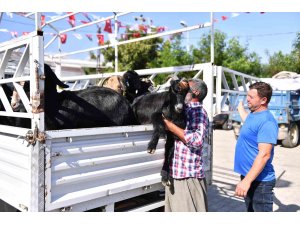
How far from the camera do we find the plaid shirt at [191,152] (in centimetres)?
252

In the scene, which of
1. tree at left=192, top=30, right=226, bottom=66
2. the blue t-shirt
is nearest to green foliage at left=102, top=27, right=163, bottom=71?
tree at left=192, top=30, right=226, bottom=66

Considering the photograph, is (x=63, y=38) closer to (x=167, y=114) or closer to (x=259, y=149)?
(x=167, y=114)

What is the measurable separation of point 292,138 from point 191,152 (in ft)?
31.7

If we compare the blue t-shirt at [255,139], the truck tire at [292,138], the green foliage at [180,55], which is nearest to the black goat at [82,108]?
the blue t-shirt at [255,139]

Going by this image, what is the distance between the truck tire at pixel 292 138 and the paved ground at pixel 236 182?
0.80 m

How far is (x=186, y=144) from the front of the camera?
2484mm

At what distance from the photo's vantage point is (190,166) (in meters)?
2.54

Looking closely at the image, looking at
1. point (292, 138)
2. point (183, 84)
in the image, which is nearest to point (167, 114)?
point (183, 84)

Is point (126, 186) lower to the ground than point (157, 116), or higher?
lower

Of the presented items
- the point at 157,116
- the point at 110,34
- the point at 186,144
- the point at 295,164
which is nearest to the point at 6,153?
the point at 157,116

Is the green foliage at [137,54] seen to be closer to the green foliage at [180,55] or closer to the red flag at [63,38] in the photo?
the green foliage at [180,55]

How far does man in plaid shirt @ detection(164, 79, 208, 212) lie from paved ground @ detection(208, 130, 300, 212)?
1905 mm
